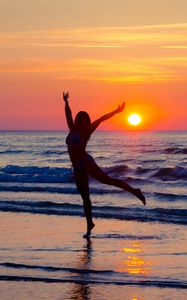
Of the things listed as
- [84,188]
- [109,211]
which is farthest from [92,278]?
[109,211]

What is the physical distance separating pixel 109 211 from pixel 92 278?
25.4 ft

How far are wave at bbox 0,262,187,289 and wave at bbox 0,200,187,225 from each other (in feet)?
17.5

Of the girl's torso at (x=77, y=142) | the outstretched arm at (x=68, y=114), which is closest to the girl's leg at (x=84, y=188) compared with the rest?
the girl's torso at (x=77, y=142)

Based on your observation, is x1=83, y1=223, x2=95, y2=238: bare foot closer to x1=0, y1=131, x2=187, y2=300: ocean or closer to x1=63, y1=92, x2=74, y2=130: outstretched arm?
x1=0, y1=131, x2=187, y2=300: ocean

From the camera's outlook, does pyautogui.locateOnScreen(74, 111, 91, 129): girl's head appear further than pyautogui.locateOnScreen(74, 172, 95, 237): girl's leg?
No

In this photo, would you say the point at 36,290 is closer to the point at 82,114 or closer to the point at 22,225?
the point at 82,114

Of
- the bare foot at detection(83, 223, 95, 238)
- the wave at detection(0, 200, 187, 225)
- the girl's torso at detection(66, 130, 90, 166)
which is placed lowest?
the bare foot at detection(83, 223, 95, 238)

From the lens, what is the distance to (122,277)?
30.2 feet

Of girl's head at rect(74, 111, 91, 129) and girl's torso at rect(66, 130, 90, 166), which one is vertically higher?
girl's head at rect(74, 111, 91, 129)

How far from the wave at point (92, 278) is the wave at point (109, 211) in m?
5.34

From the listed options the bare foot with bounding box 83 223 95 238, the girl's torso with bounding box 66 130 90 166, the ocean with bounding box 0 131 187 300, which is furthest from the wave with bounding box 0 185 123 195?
the girl's torso with bounding box 66 130 90 166

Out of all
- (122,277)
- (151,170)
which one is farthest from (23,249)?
(151,170)

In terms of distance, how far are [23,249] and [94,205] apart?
23.8ft

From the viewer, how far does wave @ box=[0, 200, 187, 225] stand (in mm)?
15422
